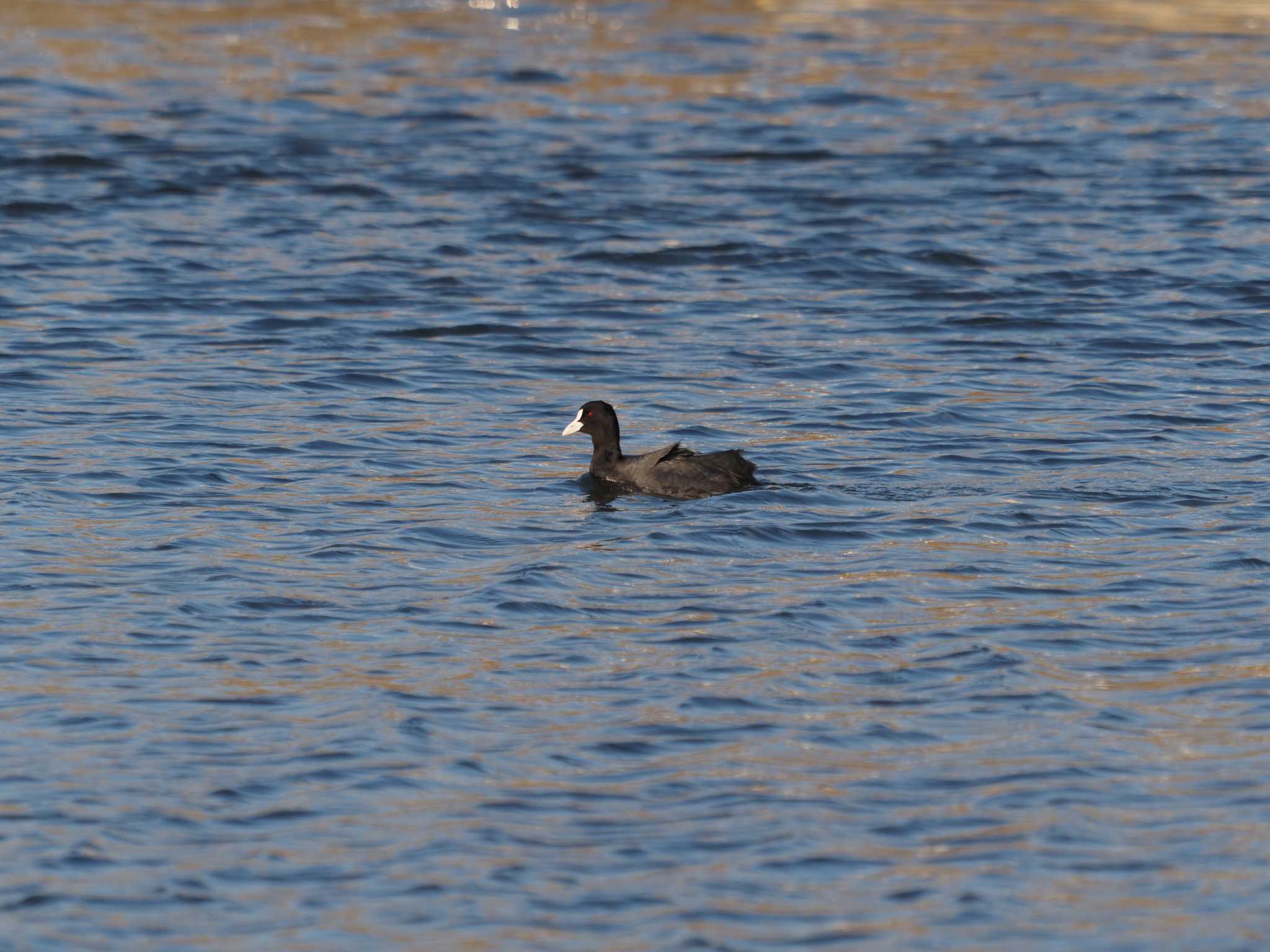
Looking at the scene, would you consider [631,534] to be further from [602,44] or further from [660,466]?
[602,44]

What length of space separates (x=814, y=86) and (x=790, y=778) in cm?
2440

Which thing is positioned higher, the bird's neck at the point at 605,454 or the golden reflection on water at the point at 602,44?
the golden reflection on water at the point at 602,44

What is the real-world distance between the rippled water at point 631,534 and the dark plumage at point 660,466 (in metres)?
0.14

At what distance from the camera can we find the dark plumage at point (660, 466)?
45.5 feet

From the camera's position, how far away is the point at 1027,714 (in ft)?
32.4

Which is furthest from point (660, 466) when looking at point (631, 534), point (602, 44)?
point (602, 44)

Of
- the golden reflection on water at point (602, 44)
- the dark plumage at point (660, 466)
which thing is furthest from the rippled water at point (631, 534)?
the golden reflection on water at point (602, 44)

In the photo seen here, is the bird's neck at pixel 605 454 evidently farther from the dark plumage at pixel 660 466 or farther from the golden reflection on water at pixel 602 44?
the golden reflection on water at pixel 602 44

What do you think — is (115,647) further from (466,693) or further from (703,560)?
(703,560)

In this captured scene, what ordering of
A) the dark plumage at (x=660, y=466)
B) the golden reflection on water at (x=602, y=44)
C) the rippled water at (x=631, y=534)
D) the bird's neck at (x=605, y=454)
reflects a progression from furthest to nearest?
the golden reflection on water at (x=602, y=44), the bird's neck at (x=605, y=454), the dark plumage at (x=660, y=466), the rippled water at (x=631, y=534)

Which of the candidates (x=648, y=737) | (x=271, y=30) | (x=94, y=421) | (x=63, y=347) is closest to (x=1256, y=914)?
(x=648, y=737)

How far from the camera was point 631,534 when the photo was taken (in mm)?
13203

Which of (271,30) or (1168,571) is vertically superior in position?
(271,30)

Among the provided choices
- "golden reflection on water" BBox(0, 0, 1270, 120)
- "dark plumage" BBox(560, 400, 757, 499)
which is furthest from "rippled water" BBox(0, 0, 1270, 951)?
"golden reflection on water" BBox(0, 0, 1270, 120)
